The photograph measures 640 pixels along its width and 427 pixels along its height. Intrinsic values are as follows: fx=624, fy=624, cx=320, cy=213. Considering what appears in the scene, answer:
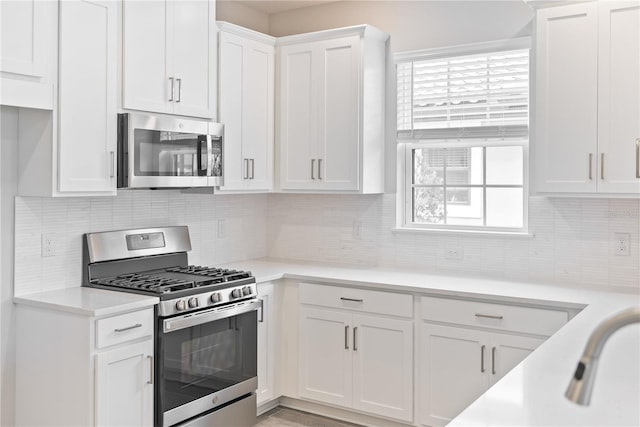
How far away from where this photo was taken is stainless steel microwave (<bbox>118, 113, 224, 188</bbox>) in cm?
314

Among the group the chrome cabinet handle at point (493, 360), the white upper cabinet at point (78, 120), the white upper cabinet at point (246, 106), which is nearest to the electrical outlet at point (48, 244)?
the white upper cabinet at point (78, 120)

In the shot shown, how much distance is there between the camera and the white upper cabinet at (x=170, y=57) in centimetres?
319

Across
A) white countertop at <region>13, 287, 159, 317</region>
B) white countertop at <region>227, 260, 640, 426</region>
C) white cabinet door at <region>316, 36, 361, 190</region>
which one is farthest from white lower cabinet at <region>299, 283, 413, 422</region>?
white countertop at <region>13, 287, 159, 317</region>

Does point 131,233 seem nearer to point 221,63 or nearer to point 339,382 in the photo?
point 221,63

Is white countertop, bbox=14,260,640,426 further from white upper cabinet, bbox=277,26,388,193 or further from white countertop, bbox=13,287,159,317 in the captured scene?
white upper cabinet, bbox=277,26,388,193

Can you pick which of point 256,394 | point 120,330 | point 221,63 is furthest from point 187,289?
point 221,63

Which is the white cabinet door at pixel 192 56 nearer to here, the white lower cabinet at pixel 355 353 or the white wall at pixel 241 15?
the white wall at pixel 241 15

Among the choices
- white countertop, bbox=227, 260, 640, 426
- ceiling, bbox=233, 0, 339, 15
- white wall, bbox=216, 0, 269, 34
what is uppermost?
ceiling, bbox=233, 0, 339, 15

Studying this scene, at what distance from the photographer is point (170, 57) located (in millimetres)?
3406

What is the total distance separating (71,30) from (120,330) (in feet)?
4.58

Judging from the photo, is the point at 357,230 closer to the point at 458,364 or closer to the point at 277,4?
the point at 458,364

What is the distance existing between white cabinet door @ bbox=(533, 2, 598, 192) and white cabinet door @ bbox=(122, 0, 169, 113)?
1995 millimetres

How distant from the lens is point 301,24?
4.54 metres

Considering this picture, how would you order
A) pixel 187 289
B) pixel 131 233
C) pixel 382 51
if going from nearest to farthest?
pixel 187 289 < pixel 131 233 < pixel 382 51
